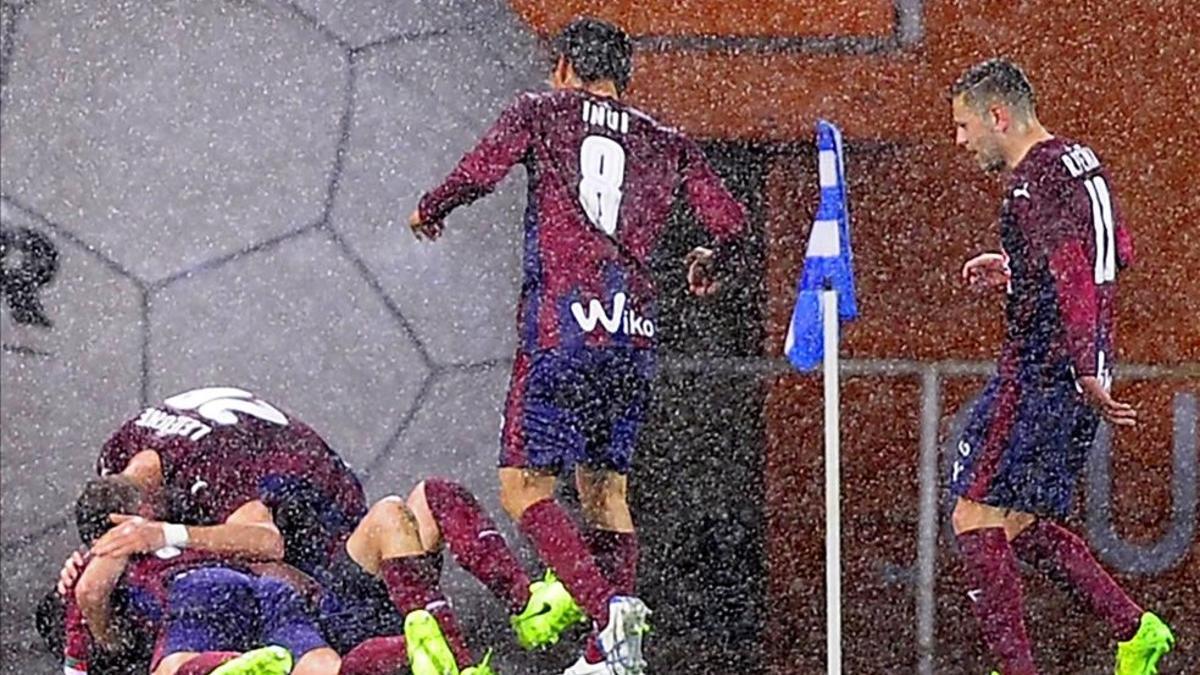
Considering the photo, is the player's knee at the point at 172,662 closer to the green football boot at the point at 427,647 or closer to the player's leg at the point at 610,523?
the green football boot at the point at 427,647

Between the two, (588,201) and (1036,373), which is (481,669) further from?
(1036,373)

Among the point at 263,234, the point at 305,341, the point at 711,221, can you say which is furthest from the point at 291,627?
the point at 711,221

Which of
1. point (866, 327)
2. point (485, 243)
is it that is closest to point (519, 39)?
point (485, 243)

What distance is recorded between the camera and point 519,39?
2.54 metres

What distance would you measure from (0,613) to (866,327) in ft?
4.26

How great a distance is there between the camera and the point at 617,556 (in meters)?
2.55

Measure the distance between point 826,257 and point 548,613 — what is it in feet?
2.10

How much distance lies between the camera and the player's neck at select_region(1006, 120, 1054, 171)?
2531 mm

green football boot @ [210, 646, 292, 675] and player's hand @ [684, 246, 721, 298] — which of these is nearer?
green football boot @ [210, 646, 292, 675]

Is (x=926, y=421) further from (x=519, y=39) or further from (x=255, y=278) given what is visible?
(x=255, y=278)

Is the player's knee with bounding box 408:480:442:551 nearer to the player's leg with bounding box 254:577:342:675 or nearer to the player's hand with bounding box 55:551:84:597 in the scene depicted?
the player's leg with bounding box 254:577:342:675

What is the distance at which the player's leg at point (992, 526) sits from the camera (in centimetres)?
255

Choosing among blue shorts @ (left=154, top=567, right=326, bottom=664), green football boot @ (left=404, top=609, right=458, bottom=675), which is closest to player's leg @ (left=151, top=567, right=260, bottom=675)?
blue shorts @ (left=154, top=567, right=326, bottom=664)

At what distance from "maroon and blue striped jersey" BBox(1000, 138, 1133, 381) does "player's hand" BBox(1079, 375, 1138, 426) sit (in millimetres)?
15
